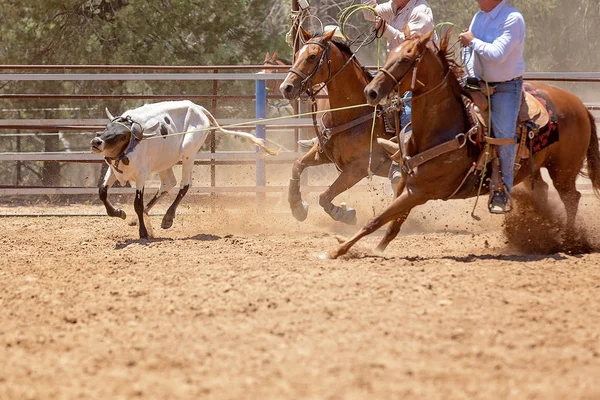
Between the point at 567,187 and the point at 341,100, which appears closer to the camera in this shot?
the point at 567,187

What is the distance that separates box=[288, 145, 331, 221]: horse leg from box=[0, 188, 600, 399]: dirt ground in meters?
1.06

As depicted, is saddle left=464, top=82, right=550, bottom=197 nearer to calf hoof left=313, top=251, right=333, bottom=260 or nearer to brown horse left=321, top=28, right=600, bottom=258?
brown horse left=321, top=28, right=600, bottom=258

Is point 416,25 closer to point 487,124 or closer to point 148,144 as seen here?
point 487,124

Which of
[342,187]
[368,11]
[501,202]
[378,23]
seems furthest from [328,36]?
[501,202]

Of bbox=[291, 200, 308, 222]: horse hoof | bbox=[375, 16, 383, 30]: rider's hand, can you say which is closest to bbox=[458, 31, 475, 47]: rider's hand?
bbox=[375, 16, 383, 30]: rider's hand

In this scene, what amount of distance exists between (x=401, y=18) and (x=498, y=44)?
1919 mm

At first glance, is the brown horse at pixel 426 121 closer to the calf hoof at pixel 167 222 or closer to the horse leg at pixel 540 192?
the horse leg at pixel 540 192

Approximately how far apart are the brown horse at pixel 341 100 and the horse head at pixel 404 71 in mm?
1563

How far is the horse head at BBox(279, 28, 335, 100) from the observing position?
7.68 metres

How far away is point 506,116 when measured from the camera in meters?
6.40

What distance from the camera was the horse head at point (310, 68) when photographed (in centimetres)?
768

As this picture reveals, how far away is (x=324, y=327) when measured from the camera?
4.31 metres

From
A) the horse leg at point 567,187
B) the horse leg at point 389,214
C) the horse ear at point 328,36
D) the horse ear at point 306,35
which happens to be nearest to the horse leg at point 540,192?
the horse leg at point 567,187

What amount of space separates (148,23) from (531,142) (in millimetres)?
8934
